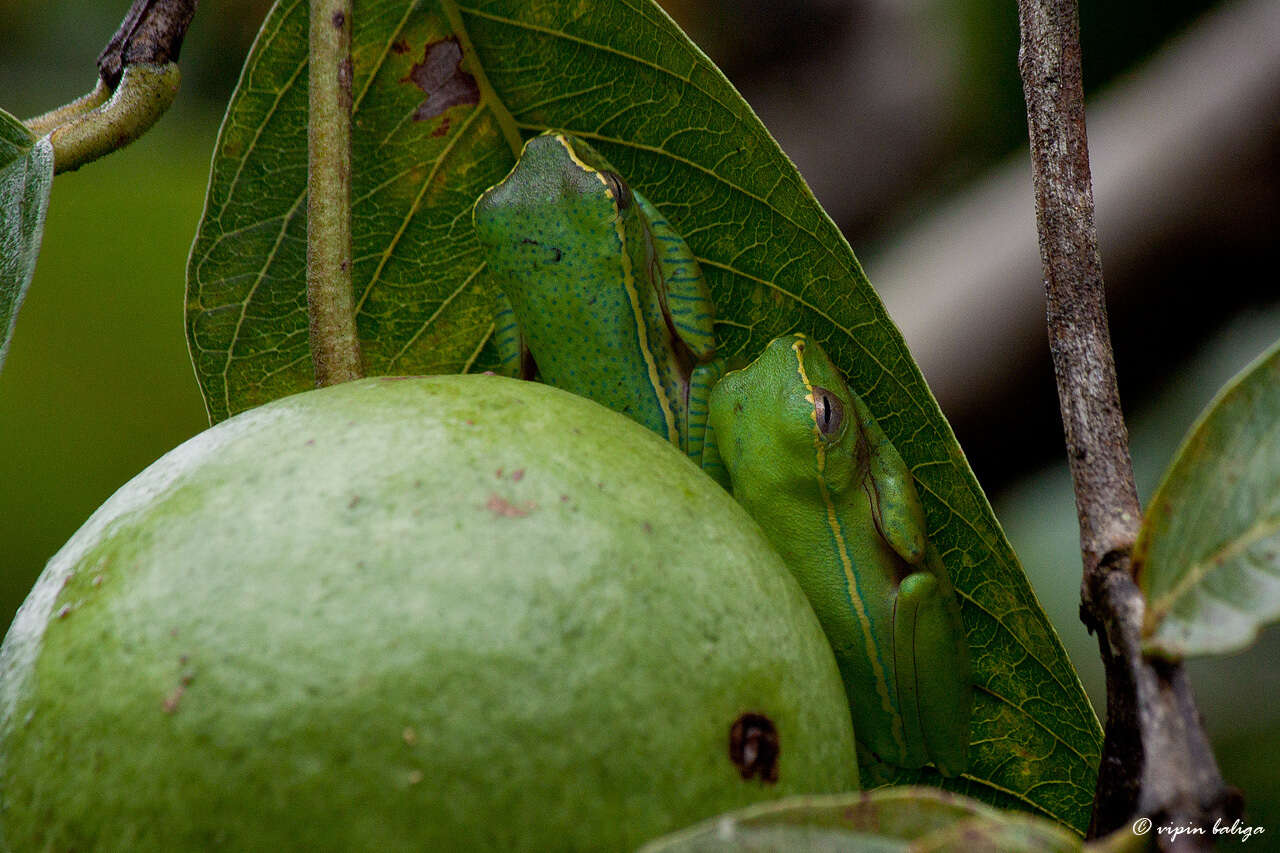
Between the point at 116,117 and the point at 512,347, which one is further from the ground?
the point at 116,117

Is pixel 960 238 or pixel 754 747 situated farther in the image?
pixel 960 238

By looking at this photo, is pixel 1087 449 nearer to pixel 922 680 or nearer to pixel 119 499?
pixel 922 680

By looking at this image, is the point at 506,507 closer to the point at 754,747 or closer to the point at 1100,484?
the point at 754,747

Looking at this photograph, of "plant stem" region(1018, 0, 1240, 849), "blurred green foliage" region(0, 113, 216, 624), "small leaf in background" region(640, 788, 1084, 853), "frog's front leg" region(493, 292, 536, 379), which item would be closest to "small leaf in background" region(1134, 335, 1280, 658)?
"plant stem" region(1018, 0, 1240, 849)

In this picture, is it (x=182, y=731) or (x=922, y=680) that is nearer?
(x=182, y=731)

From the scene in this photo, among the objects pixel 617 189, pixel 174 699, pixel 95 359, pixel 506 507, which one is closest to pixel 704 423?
pixel 617 189

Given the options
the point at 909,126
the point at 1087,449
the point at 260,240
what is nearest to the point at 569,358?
the point at 260,240

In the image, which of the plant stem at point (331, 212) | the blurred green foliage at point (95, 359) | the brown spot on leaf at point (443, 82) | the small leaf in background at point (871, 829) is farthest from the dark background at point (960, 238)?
the small leaf in background at point (871, 829)
